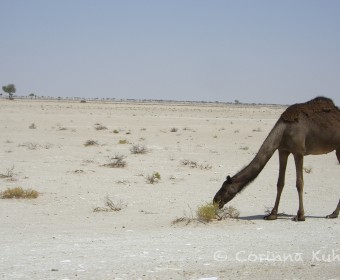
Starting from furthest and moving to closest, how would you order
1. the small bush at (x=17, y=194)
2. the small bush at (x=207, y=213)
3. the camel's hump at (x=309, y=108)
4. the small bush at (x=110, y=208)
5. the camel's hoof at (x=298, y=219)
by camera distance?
the small bush at (x=17, y=194)
the small bush at (x=110, y=208)
the camel's hump at (x=309, y=108)
the camel's hoof at (x=298, y=219)
the small bush at (x=207, y=213)

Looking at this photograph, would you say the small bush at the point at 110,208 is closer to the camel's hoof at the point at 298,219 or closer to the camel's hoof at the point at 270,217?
the camel's hoof at the point at 270,217

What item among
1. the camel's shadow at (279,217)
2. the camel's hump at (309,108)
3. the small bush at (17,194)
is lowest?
the small bush at (17,194)

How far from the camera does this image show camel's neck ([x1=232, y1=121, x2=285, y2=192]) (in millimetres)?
11016

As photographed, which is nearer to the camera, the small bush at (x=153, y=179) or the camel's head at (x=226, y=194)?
the camel's head at (x=226, y=194)

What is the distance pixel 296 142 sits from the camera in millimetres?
11086

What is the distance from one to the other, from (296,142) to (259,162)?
0.90 meters

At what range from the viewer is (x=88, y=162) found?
2166cm

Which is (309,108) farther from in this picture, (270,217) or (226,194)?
(226,194)

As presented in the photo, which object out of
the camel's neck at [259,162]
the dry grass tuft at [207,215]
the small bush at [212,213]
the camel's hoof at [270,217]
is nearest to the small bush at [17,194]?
the dry grass tuft at [207,215]

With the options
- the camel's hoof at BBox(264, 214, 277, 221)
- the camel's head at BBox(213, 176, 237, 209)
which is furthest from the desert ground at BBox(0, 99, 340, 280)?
the camel's head at BBox(213, 176, 237, 209)

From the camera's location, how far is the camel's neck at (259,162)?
1102 centimetres

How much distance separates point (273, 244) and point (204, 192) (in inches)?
284

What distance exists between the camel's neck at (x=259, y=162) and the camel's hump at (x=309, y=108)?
0.29m

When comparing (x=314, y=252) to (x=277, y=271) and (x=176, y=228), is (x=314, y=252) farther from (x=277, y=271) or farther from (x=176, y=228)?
(x=176, y=228)
